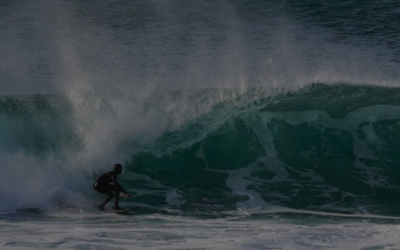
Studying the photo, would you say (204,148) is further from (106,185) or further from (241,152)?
(106,185)

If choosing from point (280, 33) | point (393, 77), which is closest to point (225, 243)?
point (393, 77)

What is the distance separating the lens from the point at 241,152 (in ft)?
57.9

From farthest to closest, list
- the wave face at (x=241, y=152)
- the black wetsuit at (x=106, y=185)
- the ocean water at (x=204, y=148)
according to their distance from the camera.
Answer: the wave face at (x=241, y=152) < the black wetsuit at (x=106, y=185) < the ocean water at (x=204, y=148)

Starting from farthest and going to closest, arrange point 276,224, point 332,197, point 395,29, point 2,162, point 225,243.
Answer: point 395,29 → point 2,162 → point 332,197 → point 276,224 → point 225,243

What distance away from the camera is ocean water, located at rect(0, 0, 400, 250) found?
12.4 m

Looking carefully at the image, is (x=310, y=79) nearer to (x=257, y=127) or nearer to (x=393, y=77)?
(x=257, y=127)

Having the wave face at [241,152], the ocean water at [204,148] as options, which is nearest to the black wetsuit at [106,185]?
the ocean water at [204,148]

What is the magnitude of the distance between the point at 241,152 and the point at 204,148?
0.91 m

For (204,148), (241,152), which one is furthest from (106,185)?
(241,152)

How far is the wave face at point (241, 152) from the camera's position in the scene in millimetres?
15422

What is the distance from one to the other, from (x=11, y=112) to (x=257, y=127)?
22.9 feet

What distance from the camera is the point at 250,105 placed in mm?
19172

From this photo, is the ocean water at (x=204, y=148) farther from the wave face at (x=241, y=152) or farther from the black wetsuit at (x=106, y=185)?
the black wetsuit at (x=106, y=185)

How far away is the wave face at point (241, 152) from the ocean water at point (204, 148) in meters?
0.04
